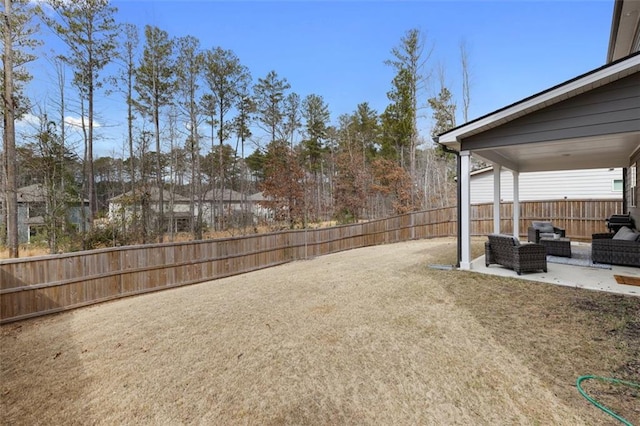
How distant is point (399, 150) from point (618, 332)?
21.1 m

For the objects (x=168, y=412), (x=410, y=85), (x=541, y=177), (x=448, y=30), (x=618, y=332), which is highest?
(x=448, y=30)

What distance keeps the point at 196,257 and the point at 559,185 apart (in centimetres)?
1407

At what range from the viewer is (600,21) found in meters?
9.30

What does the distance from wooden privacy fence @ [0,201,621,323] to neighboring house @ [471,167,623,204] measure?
149cm

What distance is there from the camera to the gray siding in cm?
464

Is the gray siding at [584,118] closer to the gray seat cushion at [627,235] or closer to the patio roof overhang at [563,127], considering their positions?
the patio roof overhang at [563,127]

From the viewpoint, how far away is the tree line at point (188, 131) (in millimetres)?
9406

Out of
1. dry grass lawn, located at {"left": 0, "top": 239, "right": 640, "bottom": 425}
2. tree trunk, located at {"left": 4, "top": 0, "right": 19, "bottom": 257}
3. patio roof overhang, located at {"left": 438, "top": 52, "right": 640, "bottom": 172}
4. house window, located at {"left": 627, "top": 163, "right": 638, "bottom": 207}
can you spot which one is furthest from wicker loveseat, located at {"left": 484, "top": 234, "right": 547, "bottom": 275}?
tree trunk, located at {"left": 4, "top": 0, "right": 19, "bottom": 257}

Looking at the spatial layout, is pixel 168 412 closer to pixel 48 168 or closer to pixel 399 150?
pixel 48 168

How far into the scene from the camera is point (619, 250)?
6312 mm

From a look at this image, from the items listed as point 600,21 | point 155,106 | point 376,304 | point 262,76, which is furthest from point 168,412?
point 262,76

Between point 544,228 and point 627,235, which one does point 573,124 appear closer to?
point 627,235

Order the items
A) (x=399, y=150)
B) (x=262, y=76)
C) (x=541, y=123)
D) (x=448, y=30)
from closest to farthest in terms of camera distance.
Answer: (x=541, y=123) < (x=448, y=30) < (x=262, y=76) < (x=399, y=150)

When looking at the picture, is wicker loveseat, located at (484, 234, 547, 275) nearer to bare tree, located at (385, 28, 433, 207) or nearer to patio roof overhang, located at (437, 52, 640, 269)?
patio roof overhang, located at (437, 52, 640, 269)
